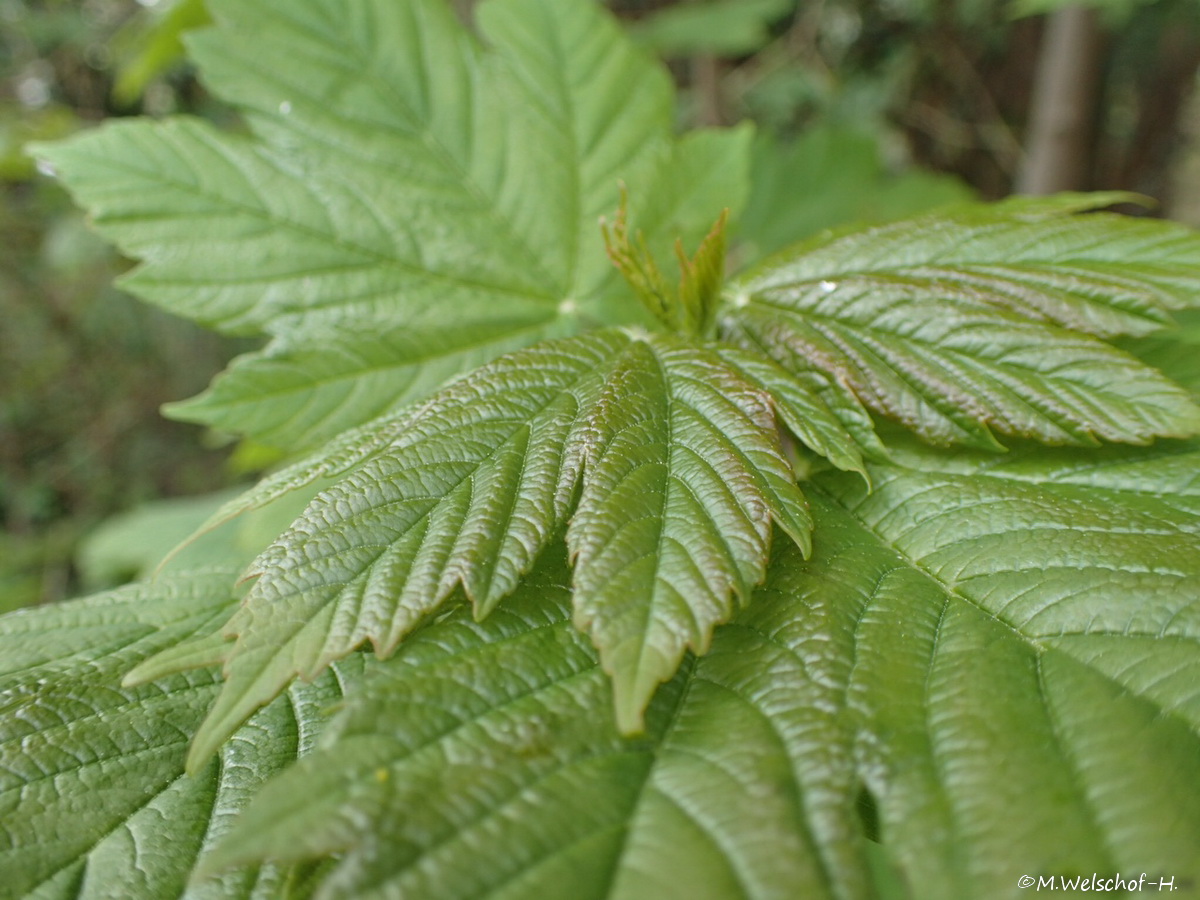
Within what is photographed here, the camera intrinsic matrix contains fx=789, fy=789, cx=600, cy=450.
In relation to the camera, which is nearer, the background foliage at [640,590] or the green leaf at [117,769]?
the background foliage at [640,590]

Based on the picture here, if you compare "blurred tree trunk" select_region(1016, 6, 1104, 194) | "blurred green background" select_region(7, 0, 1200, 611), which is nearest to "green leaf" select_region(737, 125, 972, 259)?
"blurred green background" select_region(7, 0, 1200, 611)

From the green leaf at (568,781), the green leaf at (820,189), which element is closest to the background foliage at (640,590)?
→ the green leaf at (568,781)

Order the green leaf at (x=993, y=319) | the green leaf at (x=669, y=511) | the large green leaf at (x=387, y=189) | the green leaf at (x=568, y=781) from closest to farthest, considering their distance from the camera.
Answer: the green leaf at (x=568, y=781)
the green leaf at (x=669, y=511)
the green leaf at (x=993, y=319)
the large green leaf at (x=387, y=189)

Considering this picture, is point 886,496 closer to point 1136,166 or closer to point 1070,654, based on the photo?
point 1070,654

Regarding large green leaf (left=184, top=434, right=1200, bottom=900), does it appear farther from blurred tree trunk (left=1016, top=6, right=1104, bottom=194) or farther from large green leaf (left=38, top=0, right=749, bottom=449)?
blurred tree trunk (left=1016, top=6, right=1104, bottom=194)

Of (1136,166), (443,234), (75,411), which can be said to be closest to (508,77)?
(443,234)

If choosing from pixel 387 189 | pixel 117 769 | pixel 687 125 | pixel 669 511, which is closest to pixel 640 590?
pixel 669 511

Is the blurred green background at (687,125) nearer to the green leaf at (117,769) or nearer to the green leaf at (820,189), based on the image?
the green leaf at (820,189)
